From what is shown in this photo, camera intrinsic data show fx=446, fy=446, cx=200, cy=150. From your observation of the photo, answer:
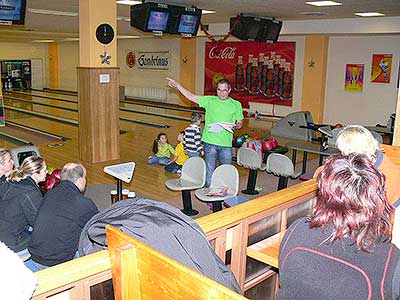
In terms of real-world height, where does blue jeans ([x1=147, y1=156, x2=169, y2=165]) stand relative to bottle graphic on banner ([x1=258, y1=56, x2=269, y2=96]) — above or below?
below

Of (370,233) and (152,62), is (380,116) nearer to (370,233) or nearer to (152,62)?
(152,62)

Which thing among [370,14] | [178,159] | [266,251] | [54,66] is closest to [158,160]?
[178,159]

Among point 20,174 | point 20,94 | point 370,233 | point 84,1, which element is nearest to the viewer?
point 370,233

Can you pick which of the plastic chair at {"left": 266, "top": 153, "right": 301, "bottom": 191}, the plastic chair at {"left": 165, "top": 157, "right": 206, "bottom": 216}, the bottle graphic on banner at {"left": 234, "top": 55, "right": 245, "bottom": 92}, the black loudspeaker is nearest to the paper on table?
the plastic chair at {"left": 165, "top": 157, "right": 206, "bottom": 216}

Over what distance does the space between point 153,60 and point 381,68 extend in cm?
676

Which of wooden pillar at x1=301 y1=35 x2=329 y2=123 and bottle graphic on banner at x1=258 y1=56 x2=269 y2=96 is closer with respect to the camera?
wooden pillar at x1=301 y1=35 x2=329 y2=123

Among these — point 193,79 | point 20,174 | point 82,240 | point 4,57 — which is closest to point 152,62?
point 193,79

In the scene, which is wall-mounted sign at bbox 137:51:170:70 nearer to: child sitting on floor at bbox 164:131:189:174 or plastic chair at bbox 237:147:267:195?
child sitting on floor at bbox 164:131:189:174

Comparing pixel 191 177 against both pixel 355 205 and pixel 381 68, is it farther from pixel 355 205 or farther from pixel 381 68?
pixel 381 68

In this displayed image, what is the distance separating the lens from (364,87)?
8.85m

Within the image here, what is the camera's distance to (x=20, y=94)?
1517 cm

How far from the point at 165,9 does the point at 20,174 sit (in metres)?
4.05

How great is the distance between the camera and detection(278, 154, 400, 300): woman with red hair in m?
1.11

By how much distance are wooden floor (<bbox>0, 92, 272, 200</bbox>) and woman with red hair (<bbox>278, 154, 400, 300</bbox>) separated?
3.37m
